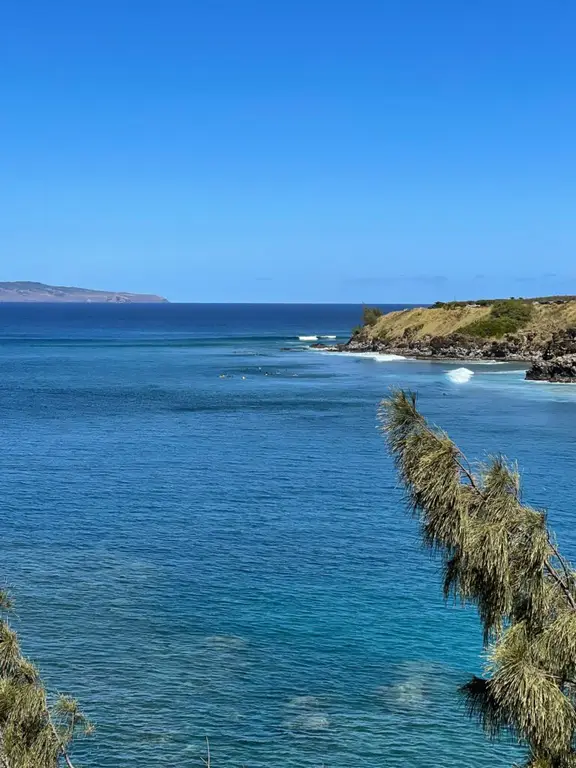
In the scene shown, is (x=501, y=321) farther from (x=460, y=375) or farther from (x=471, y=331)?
(x=460, y=375)

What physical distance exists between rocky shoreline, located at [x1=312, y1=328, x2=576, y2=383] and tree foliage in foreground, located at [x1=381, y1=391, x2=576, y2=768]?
98.3 m

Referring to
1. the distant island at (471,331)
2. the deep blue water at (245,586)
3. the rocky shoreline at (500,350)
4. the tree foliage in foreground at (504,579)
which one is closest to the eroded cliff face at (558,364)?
the rocky shoreline at (500,350)

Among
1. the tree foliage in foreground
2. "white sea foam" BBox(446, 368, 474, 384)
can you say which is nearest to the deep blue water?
the tree foliage in foreground

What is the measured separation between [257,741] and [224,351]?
14995 cm

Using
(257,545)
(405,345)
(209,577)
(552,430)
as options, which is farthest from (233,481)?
(405,345)

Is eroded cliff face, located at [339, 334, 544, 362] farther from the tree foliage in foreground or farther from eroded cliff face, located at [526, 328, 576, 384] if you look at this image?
the tree foliage in foreground

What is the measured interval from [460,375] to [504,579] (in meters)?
108

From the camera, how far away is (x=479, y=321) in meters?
158

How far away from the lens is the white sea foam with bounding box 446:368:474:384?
114 metres

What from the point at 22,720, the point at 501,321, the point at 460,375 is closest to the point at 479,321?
the point at 501,321

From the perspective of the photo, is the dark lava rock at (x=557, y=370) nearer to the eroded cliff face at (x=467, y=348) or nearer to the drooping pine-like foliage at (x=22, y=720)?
the eroded cliff face at (x=467, y=348)

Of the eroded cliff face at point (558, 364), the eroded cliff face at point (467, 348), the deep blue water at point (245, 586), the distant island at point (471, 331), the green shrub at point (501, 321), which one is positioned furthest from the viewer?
the green shrub at point (501, 321)

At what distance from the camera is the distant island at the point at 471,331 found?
14538 centimetres

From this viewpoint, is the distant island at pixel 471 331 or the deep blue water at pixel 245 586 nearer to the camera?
the deep blue water at pixel 245 586
